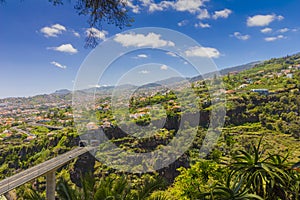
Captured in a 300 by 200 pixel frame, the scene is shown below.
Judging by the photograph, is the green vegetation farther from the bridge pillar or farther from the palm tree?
the bridge pillar

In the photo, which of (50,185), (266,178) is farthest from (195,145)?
(266,178)

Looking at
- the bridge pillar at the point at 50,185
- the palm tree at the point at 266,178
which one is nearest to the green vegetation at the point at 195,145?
the palm tree at the point at 266,178

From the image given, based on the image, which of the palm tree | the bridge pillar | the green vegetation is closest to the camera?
the palm tree

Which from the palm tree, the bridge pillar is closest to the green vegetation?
the palm tree

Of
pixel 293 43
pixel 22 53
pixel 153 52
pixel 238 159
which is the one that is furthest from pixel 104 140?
pixel 293 43

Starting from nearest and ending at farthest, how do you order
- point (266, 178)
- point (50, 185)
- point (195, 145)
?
point (266, 178)
point (50, 185)
point (195, 145)

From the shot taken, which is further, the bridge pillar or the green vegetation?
the bridge pillar

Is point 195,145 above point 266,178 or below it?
below

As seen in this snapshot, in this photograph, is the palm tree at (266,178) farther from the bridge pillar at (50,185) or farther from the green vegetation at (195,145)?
the bridge pillar at (50,185)

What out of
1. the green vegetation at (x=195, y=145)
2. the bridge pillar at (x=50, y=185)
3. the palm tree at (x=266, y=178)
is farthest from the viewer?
the bridge pillar at (x=50, y=185)

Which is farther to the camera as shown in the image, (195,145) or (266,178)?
(195,145)

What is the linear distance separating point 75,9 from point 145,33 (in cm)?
289

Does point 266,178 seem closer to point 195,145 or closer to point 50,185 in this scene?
point 50,185

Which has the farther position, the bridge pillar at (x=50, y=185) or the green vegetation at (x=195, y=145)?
the bridge pillar at (x=50, y=185)
